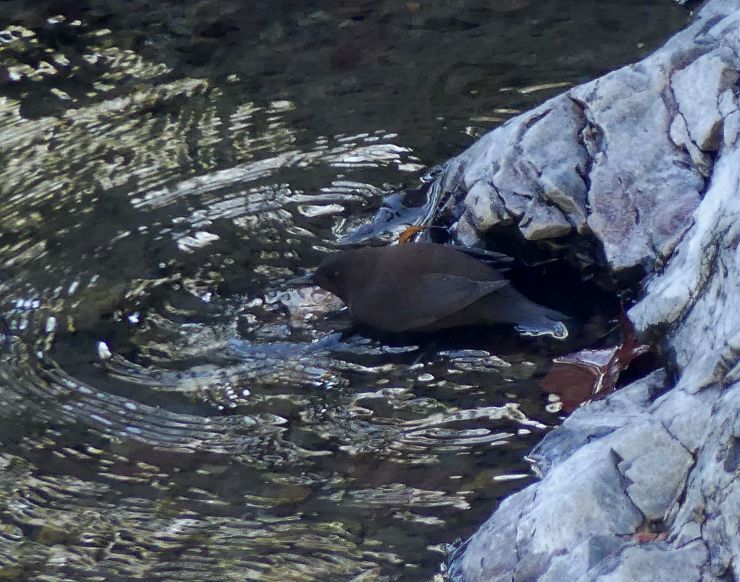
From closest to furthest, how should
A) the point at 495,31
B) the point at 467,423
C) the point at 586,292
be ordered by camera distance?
the point at 467,423 < the point at 586,292 < the point at 495,31

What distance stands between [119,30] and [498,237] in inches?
168

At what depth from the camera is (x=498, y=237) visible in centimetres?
546

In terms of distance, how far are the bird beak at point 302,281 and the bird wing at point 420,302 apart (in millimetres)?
281

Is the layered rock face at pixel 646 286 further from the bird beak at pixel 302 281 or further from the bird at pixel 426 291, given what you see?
the bird beak at pixel 302 281

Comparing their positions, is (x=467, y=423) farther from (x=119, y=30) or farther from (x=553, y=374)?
(x=119, y=30)

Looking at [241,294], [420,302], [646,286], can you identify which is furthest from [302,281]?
[646,286]

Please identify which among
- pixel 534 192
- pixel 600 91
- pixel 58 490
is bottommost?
pixel 58 490

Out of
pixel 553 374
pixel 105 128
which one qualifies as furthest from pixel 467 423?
pixel 105 128

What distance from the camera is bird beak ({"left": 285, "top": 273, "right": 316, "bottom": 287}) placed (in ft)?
17.6

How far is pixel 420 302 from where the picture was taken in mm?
5129

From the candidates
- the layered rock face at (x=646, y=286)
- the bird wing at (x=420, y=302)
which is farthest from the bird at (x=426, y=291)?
the layered rock face at (x=646, y=286)

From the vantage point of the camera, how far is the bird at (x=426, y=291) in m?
5.04

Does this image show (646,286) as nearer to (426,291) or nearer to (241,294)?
(426,291)

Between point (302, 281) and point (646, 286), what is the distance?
1.59 m
